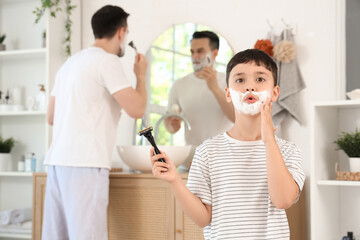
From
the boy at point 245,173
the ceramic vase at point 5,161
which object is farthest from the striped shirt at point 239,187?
the ceramic vase at point 5,161

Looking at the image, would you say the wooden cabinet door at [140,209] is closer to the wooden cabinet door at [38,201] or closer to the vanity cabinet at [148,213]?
the vanity cabinet at [148,213]

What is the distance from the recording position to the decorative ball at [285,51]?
2.73 m

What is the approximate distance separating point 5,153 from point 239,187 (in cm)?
255

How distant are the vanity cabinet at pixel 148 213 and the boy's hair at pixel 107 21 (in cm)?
74

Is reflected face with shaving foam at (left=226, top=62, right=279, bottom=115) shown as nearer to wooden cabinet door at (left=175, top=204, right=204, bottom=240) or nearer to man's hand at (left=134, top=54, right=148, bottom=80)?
wooden cabinet door at (left=175, top=204, right=204, bottom=240)

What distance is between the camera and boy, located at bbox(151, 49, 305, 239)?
127 centimetres

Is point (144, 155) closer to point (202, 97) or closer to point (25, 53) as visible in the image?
point (202, 97)

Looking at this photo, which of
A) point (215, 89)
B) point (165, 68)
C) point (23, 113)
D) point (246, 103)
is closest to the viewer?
point (246, 103)

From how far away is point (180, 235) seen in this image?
2619 millimetres

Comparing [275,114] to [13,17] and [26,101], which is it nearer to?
[26,101]

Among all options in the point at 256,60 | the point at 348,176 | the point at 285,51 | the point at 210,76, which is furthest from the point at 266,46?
the point at 256,60

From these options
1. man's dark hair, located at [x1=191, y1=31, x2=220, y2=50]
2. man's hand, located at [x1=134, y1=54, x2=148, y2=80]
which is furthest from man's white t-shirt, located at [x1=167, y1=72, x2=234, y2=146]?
man's hand, located at [x1=134, y1=54, x2=148, y2=80]

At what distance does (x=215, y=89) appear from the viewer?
2988 millimetres

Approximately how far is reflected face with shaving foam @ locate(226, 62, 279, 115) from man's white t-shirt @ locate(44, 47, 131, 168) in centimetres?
121
